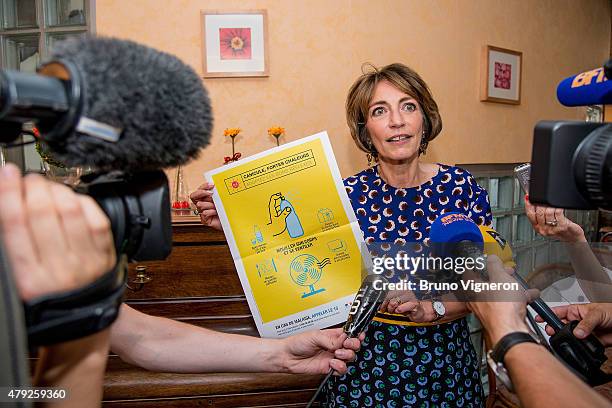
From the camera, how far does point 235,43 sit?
2.25 metres

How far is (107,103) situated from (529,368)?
0.57 m

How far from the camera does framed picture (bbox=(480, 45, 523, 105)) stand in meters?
2.74

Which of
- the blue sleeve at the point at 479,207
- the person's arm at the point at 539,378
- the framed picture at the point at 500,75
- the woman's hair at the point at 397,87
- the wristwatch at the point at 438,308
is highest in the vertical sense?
the framed picture at the point at 500,75

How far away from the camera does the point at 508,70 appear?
2.88 metres

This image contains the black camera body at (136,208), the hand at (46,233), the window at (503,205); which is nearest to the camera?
the hand at (46,233)

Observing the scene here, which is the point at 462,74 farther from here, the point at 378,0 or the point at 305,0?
the point at 305,0

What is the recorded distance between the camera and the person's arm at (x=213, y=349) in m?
1.03

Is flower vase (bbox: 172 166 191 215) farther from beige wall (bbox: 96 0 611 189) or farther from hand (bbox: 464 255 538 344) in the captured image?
hand (bbox: 464 255 538 344)

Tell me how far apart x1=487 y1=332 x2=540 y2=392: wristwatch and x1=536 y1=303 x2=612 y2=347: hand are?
10.0 inches

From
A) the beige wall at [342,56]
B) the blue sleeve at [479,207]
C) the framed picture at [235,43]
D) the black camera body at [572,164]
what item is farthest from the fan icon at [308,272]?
the framed picture at [235,43]

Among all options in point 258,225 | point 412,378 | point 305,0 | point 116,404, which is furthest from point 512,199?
point 116,404

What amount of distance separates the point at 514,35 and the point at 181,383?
266 cm

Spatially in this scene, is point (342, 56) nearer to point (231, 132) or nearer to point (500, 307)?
point (231, 132)

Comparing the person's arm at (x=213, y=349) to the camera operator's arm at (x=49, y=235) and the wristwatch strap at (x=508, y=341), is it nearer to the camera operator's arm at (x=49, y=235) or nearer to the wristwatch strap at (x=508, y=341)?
the wristwatch strap at (x=508, y=341)
